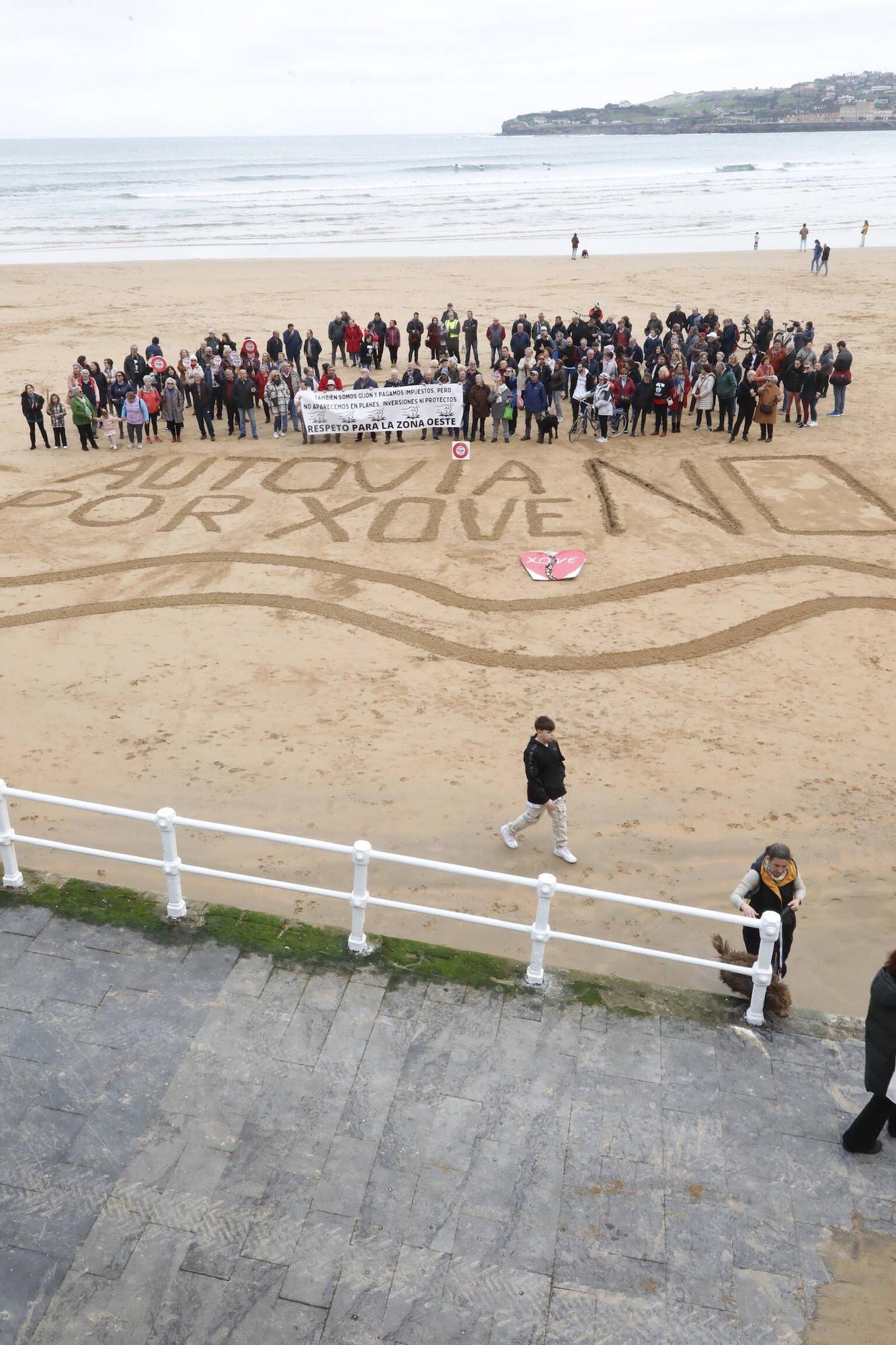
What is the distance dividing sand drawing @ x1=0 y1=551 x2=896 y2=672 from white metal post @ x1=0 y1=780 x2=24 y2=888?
735 centimetres

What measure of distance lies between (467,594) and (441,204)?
8176 centimetres

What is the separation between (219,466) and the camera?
70.2 ft

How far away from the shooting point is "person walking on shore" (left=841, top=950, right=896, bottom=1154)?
561cm

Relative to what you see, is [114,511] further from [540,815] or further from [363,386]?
[540,815]

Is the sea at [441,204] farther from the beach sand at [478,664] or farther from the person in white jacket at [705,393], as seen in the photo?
the beach sand at [478,664]

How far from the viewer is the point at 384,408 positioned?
22.7m

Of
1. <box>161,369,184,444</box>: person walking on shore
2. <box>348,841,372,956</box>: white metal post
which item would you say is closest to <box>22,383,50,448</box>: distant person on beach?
<box>161,369,184,444</box>: person walking on shore

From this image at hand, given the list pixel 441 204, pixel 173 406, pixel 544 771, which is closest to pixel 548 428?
pixel 173 406

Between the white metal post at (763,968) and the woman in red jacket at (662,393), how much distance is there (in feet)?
59.2

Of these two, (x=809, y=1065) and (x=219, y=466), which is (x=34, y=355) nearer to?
(x=219, y=466)

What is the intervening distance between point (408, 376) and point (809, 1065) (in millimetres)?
19359

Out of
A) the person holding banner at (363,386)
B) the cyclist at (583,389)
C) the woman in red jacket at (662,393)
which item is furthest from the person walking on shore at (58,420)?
the woman in red jacket at (662,393)

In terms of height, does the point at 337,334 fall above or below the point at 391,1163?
above

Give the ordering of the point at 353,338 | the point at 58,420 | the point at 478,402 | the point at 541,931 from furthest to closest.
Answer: the point at 353,338 < the point at 478,402 < the point at 58,420 < the point at 541,931
